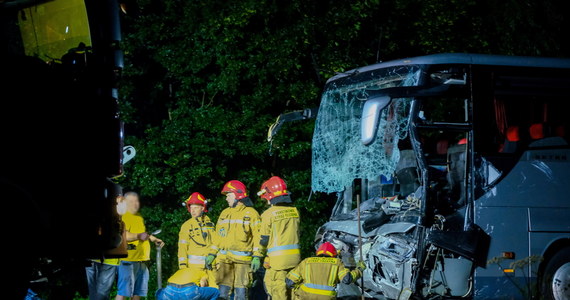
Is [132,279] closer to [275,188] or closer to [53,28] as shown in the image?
[275,188]

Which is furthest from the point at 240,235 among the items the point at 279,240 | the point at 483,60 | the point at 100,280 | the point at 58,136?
the point at 58,136

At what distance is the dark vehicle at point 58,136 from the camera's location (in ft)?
16.3

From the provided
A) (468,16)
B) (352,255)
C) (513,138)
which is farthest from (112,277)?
(468,16)

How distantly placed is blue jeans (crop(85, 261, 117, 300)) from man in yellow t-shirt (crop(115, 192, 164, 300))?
0.97ft

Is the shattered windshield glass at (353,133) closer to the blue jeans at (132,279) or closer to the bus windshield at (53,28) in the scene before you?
the blue jeans at (132,279)

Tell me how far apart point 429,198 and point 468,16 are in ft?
32.2

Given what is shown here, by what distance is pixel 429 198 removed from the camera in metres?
8.22

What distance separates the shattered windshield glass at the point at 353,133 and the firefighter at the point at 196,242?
1896mm

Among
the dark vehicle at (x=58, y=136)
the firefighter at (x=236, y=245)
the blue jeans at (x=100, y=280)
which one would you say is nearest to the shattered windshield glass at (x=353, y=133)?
the firefighter at (x=236, y=245)

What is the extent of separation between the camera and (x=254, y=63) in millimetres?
15469

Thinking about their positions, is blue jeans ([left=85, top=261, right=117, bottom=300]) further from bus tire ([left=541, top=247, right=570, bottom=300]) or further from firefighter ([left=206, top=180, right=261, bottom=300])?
bus tire ([left=541, top=247, right=570, bottom=300])

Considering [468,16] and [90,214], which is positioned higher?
[468,16]

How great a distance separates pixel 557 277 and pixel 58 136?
6.23 m

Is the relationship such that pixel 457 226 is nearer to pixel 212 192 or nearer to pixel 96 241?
pixel 96 241
